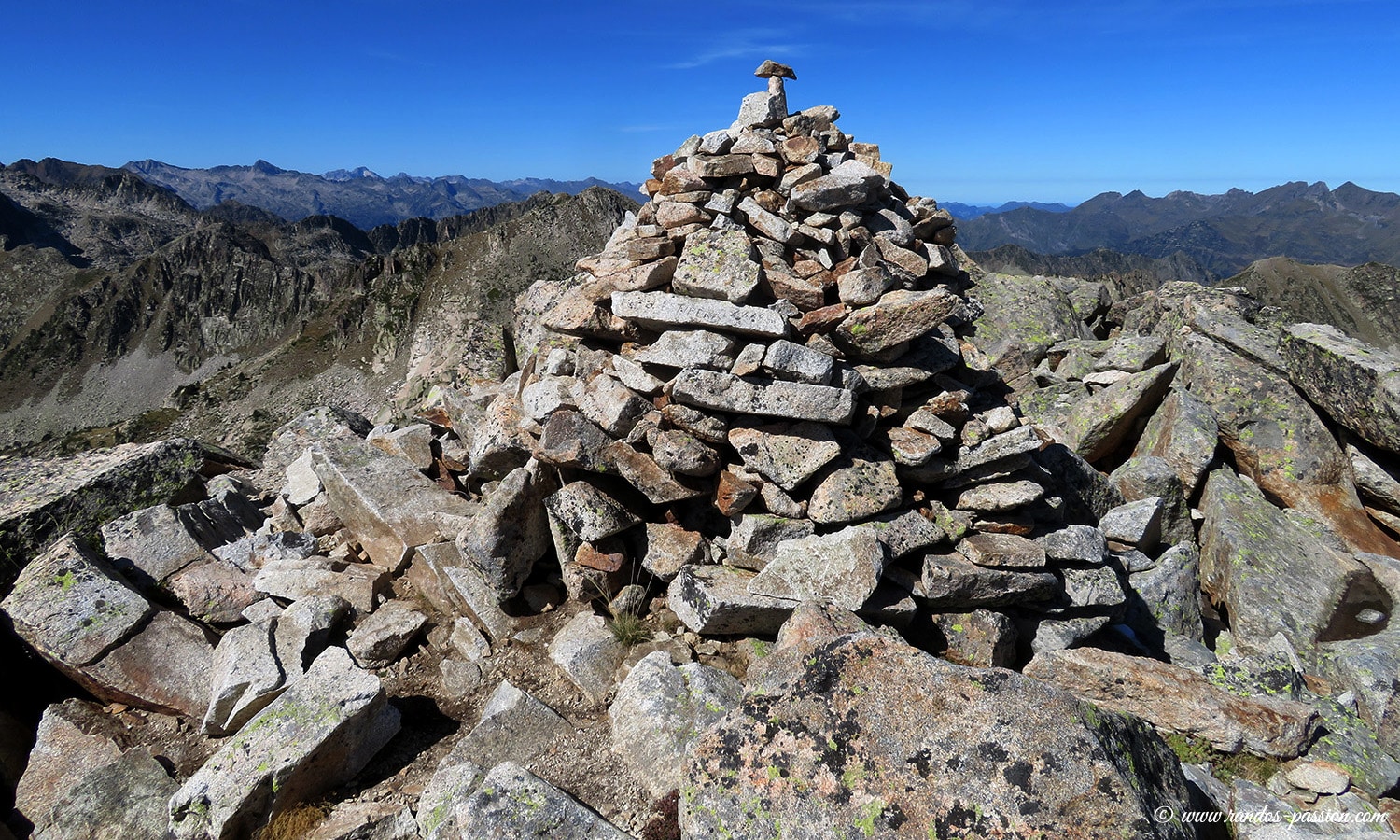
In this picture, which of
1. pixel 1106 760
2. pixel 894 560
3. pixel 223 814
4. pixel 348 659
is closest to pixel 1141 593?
pixel 894 560

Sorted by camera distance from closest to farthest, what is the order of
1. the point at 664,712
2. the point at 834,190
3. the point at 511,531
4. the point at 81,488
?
the point at 664,712 < the point at 511,531 < the point at 834,190 < the point at 81,488

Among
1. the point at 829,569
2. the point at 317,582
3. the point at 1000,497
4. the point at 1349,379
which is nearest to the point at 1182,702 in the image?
the point at 1000,497

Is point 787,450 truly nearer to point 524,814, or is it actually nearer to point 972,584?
point 972,584

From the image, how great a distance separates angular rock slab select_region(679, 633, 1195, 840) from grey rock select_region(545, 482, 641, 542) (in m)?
3.97

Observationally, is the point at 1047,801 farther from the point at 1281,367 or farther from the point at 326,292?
the point at 326,292

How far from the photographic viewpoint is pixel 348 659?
7895mm

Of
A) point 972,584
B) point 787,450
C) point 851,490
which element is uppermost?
point 787,450

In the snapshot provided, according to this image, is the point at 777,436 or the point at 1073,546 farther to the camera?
the point at 1073,546

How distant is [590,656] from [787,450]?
3.56m

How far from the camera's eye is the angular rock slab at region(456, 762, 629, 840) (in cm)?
566

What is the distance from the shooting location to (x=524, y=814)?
5.78 metres

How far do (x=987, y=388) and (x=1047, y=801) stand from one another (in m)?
7.79

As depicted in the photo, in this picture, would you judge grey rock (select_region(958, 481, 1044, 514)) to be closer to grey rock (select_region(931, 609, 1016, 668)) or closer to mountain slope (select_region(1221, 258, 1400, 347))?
grey rock (select_region(931, 609, 1016, 668))

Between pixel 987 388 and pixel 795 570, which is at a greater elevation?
pixel 987 388
